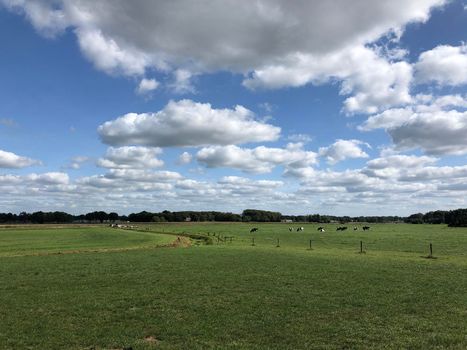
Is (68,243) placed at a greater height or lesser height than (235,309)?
greater

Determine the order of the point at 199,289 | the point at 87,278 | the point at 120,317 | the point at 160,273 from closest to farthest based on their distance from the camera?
the point at 120,317
the point at 199,289
the point at 87,278
the point at 160,273

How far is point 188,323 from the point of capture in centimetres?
1461

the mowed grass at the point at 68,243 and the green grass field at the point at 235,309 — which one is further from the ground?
the mowed grass at the point at 68,243

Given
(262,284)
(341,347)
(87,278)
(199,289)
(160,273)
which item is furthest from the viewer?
(160,273)

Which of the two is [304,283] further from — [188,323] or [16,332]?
[16,332]

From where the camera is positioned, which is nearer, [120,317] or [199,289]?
[120,317]

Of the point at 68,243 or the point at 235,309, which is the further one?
the point at 68,243

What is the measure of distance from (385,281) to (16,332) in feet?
61.2

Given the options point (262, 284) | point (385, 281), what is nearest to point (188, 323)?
point (262, 284)

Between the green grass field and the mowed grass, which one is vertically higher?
the mowed grass

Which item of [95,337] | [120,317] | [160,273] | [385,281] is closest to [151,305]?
[120,317]

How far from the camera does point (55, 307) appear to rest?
685 inches

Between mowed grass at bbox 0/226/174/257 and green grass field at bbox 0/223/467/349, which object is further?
mowed grass at bbox 0/226/174/257

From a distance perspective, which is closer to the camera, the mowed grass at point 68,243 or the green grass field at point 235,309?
the green grass field at point 235,309
